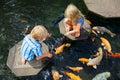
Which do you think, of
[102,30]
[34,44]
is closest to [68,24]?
[102,30]

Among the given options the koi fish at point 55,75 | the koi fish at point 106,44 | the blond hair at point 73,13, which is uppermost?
the blond hair at point 73,13

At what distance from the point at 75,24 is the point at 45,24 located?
1.22 m

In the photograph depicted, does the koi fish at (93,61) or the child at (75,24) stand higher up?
the child at (75,24)

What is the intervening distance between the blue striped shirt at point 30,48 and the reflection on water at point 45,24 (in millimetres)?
522

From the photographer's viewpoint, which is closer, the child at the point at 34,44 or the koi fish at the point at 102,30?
the child at the point at 34,44

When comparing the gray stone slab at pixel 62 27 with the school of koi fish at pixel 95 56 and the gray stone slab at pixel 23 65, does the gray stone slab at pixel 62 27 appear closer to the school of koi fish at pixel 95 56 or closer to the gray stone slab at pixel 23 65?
the school of koi fish at pixel 95 56

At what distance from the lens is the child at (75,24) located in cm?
673

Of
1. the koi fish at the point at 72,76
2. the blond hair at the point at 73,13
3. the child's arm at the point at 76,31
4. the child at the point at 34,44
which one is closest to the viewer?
the child at the point at 34,44

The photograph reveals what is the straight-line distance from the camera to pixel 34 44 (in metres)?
6.03

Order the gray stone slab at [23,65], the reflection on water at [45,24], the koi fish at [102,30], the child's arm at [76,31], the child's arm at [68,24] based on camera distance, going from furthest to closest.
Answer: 1. the koi fish at [102,30]
2. the child's arm at [68,24]
3. the child's arm at [76,31]
4. the reflection on water at [45,24]
5. the gray stone slab at [23,65]

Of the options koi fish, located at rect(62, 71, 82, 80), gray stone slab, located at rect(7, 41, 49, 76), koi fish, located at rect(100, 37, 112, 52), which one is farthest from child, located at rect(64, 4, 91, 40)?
koi fish, located at rect(62, 71, 82, 80)

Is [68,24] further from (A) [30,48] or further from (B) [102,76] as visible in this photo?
(B) [102,76]

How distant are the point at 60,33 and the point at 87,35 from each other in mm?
814

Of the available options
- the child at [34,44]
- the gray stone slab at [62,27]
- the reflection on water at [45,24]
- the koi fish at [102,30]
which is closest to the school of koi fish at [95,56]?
the koi fish at [102,30]
